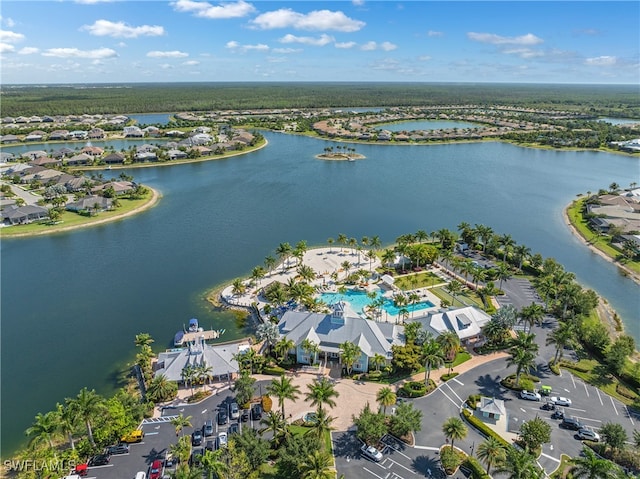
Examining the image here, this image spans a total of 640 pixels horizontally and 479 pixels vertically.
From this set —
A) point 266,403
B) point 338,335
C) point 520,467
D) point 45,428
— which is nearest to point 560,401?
point 520,467

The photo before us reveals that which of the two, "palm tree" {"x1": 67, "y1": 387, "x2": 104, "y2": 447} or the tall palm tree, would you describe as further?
"palm tree" {"x1": 67, "y1": 387, "x2": 104, "y2": 447}

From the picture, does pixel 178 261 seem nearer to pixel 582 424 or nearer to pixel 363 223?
pixel 363 223

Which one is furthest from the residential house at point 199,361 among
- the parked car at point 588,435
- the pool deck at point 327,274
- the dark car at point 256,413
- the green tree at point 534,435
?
the parked car at point 588,435

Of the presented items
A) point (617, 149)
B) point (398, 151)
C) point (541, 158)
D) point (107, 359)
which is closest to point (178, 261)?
point (107, 359)

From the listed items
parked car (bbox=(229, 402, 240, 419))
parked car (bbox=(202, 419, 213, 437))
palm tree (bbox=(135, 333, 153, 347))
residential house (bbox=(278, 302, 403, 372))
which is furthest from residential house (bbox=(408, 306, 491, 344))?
palm tree (bbox=(135, 333, 153, 347))

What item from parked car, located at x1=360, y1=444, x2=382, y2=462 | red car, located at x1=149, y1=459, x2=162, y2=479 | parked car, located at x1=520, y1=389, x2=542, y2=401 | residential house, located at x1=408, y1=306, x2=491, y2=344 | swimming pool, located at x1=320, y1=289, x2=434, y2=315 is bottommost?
red car, located at x1=149, y1=459, x2=162, y2=479

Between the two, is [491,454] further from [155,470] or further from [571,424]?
[155,470]

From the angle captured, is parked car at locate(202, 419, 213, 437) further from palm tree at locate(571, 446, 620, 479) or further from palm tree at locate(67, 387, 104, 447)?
palm tree at locate(571, 446, 620, 479)
